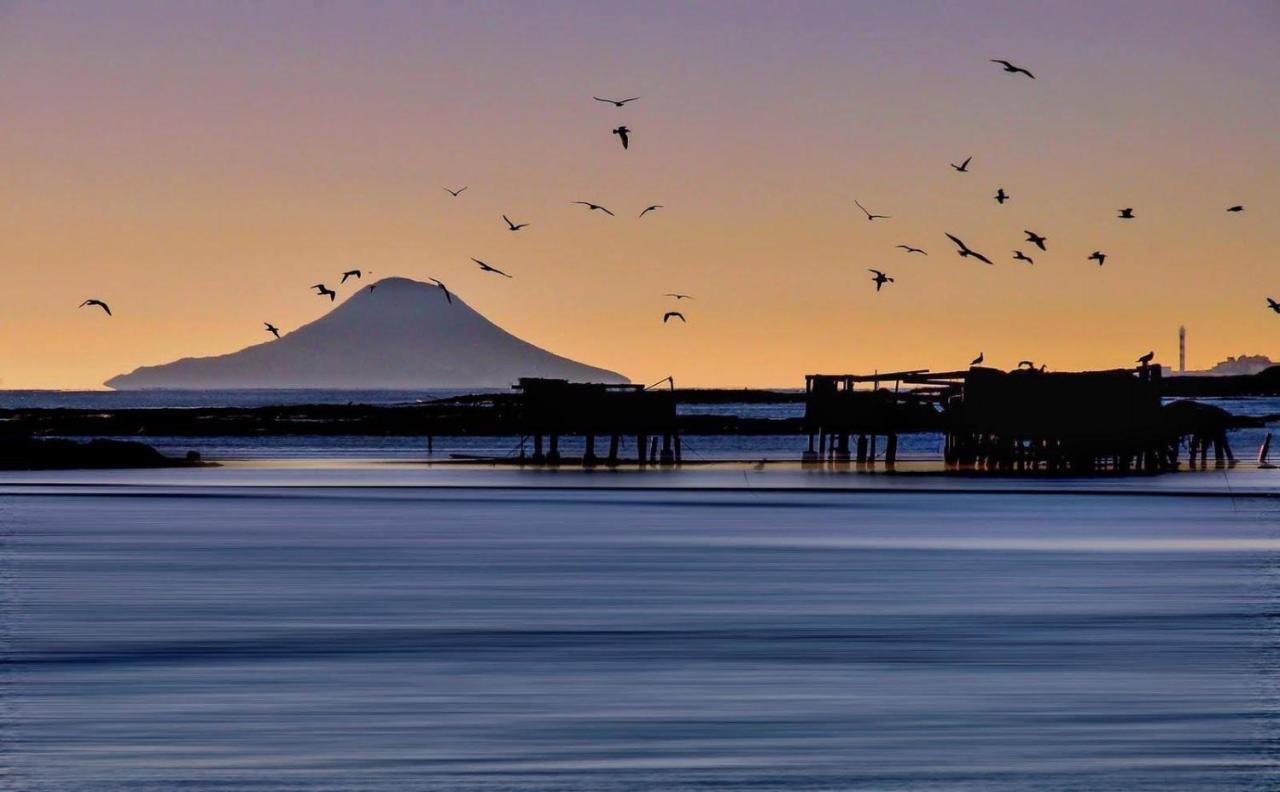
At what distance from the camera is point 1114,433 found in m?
84.6

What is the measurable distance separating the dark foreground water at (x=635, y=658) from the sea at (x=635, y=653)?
0.23 feet

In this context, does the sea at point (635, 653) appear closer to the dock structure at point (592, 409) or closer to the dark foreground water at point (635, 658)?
the dark foreground water at point (635, 658)

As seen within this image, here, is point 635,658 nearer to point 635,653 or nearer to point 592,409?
point 635,653

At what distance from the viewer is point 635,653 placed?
25719 mm

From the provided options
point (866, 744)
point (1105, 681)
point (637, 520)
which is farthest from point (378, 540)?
point (866, 744)

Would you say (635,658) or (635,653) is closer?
(635,658)

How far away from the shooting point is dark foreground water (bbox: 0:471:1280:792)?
18.2m

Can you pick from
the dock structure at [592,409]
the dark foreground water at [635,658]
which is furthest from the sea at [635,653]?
the dock structure at [592,409]

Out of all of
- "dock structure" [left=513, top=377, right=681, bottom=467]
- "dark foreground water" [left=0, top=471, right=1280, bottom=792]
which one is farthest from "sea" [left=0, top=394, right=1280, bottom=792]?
"dock structure" [left=513, top=377, right=681, bottom=467]

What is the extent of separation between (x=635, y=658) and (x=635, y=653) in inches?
19.1

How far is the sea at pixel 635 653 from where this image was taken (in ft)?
59.7

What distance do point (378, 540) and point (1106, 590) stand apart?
1686cm

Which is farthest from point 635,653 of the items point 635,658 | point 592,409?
point 592,409

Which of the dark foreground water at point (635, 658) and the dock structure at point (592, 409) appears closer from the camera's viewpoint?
the dark foreground water at point (635, 658)
